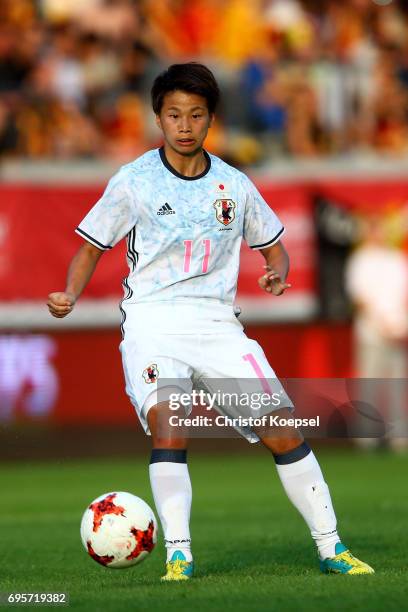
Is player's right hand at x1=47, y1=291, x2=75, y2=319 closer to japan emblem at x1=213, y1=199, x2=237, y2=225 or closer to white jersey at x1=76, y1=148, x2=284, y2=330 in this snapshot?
white jersey at x1=76, y1=148, x2=284, y2=330

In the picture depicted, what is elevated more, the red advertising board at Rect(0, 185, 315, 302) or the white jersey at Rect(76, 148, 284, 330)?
the red advertising board at Rect(0, 185, 315, 302)

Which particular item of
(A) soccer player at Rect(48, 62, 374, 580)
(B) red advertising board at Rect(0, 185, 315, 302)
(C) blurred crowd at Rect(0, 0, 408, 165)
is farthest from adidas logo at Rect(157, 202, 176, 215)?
(C) blurred crowd at Rect(0, 0, 408, 165)

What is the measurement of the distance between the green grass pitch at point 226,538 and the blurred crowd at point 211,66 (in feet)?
12.6

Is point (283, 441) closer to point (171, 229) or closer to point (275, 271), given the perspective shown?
point (275, 271)

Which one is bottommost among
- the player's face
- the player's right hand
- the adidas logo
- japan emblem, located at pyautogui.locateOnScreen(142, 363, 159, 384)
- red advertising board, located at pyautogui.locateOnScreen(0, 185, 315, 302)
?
japan emblem, located at pyautogui.locateOnScreen(142, 363, 159, 384)

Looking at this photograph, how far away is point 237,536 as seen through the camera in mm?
9195

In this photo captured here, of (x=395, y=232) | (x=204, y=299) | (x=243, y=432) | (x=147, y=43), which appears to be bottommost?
(x=243, y=432)

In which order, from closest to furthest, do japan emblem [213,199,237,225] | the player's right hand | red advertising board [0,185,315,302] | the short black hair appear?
the player's right hand, the short black hair, japan emblem [213,199,237,225], red advertising board [0,185,315,302]

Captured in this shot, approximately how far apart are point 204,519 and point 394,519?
1487mm

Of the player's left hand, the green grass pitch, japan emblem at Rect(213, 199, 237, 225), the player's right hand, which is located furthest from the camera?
the player's left hand

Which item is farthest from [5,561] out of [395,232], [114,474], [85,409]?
[395,232]

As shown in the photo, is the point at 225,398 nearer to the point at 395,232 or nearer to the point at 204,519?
the point at 204,519

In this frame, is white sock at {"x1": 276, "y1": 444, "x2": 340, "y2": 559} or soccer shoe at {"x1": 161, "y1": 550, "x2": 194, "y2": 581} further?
white sock at {"x1": 276, "y1": 444, "x2": 340, "y2": 559}

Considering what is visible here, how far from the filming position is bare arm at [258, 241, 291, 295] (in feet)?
22.4
